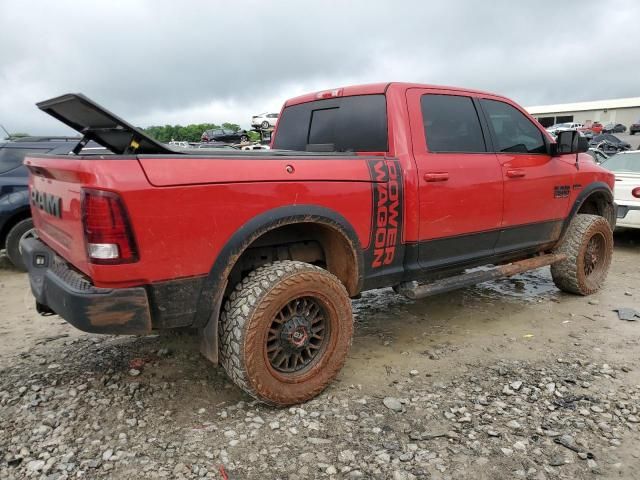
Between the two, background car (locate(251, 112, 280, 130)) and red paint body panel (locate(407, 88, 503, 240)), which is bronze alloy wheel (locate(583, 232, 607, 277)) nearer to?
red paint body panel (locate(407, 88, 503, 240))

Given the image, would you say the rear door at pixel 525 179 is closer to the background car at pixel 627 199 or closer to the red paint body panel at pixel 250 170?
the red paint body panel at pixel 250 170

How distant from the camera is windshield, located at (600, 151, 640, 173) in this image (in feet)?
25.0

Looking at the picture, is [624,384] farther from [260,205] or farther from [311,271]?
[260,205]

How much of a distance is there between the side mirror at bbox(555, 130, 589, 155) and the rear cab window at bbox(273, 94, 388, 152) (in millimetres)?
1906

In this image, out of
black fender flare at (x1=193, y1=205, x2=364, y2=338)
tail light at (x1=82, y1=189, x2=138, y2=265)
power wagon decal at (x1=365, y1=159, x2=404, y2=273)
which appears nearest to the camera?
tail light at (x1=82, y1=189, x2=138, y2=265)

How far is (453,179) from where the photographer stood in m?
3.53

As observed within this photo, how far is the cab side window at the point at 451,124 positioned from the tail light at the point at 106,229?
2156 millimetres

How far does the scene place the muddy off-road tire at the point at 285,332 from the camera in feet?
8.66

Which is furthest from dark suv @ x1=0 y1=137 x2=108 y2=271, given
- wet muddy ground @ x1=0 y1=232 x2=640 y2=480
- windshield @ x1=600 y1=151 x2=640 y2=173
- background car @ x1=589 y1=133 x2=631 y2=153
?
background car @ x1=589 y1=133 x2=631 y2=153

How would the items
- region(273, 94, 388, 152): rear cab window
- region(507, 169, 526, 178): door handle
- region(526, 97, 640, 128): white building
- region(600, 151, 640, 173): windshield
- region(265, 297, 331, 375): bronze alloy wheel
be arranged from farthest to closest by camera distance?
region(526, 97, 640, 128): white building
region(600, 151, 640, 173): windshield
region(507, 169, 526, 178): door handle
region(273, 94, 388, 152): rear cab window
region(265, 297, 331, 375): bronze alloy wheel

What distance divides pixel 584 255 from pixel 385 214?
9.52ft

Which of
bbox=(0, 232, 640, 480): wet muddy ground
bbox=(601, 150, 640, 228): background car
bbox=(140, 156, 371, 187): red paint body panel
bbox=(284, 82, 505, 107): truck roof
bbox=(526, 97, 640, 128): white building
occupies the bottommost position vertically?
bbox=(0, 232, 640, 480): wet muddy ground

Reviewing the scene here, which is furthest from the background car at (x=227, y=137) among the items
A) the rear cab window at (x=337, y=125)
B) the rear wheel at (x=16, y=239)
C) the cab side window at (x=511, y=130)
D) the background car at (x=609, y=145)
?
the cab side window at (x=511, y=130)

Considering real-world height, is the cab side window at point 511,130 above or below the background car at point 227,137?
below
